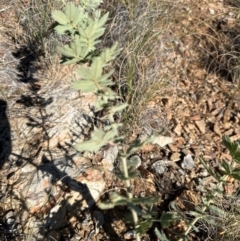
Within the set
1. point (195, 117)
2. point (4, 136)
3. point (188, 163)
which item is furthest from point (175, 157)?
point (4, 136)

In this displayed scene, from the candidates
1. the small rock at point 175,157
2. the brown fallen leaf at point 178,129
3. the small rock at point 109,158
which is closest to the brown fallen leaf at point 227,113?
the brown fallen leaf at point 178,129

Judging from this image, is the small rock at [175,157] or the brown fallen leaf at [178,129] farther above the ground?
the brown fallen leaf at [178,129]

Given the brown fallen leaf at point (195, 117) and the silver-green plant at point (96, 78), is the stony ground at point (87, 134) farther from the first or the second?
the silver-green plant at point (96, 78)

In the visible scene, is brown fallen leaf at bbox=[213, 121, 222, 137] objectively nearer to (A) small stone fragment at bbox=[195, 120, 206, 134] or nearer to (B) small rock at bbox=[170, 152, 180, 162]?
(A) small stone fragment at bbox=[195, 120, 206, 134]

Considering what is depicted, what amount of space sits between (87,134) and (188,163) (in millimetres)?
450

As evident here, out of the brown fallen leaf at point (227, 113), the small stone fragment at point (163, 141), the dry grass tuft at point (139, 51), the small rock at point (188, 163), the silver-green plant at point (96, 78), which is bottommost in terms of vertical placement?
the small rock at point (188, 163)

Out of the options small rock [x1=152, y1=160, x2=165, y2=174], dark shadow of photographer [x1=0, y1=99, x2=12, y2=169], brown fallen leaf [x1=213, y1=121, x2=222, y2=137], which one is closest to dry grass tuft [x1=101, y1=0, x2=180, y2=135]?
small rock [x1=152, y1=160, x2=165, y2=174]

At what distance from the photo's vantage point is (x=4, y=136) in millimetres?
1545

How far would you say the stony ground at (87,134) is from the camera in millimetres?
1390

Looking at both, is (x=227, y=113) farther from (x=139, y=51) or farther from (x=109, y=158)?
(x=109, y=158)

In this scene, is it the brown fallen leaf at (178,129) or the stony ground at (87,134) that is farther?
the brown fallen leaf at (178,129)

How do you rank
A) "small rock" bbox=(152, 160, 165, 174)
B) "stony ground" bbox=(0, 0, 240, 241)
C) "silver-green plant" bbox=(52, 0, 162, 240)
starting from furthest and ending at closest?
"small rock" bbox=(152, 160, 165, 174) < "stony ground" bbox=(0, 0, 240, 241) < "silver-green plant" bbox=(52, 0, 162, 240)

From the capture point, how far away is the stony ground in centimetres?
139

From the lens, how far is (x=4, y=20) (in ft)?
6.79
